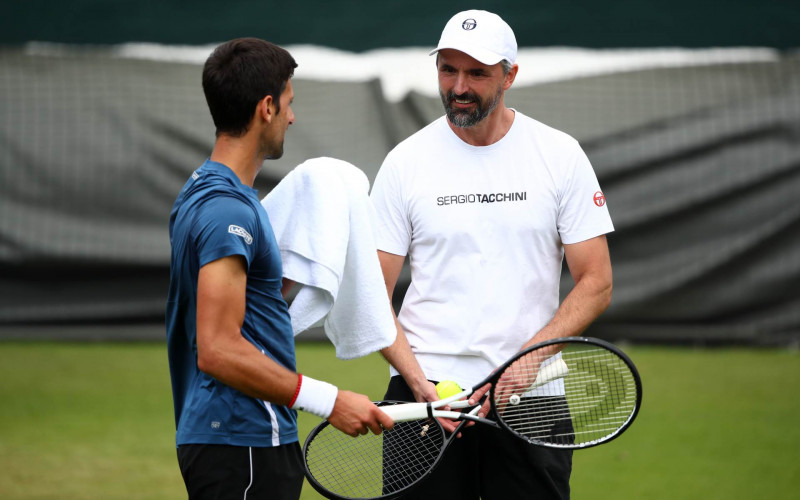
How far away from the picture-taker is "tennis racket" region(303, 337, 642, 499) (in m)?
2.96

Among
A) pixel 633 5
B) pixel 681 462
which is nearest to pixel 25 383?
pixel 681 462

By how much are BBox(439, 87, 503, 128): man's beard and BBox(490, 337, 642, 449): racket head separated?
2.47 feet

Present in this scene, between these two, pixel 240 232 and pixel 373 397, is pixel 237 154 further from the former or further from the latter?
pixel 373 397

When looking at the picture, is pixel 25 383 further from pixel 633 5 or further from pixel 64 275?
pixel 633 5

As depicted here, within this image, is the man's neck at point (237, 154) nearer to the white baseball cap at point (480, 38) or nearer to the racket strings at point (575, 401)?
the white baseball cap at point (480, 38)

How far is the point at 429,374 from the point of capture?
325 cm

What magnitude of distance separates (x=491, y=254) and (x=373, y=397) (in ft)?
11.7

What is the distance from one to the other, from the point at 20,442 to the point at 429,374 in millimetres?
3482

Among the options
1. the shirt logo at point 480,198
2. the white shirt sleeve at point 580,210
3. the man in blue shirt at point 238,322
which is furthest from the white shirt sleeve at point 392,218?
the man in blue shirt at point 238,322

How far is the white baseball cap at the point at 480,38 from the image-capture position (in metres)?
3.20

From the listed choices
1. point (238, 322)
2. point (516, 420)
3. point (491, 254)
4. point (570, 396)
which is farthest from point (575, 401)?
point (238, 322)

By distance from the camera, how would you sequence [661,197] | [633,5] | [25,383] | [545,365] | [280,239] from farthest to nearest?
[633,5] < [661,197] < [25,383] < [545,365] < [280,239]

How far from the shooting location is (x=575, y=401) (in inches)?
125

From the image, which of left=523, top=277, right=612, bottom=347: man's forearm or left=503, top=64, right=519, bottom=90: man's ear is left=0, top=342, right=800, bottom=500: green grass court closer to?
left=523, top=277, right=612, bottom=347: man's forearm
